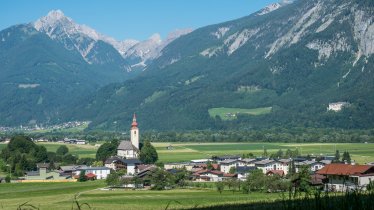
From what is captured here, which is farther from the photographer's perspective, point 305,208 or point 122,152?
point 122,152

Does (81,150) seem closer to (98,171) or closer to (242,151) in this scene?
(242,151)

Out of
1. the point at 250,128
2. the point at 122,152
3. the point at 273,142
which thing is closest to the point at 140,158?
the point at 122,152

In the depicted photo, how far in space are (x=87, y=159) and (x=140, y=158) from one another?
7449mm

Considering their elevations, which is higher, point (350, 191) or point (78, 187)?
point (350, 191)

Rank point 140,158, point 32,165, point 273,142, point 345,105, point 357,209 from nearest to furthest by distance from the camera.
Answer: point 357,209, point 32,165, point 140,158, point 273,142, point 345,105

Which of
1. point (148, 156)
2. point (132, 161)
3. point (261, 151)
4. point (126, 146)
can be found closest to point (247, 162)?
point (132, 161)

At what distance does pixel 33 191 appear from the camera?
53281mm

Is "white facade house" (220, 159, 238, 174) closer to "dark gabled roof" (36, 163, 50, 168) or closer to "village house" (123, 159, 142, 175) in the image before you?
"village house" (123, 159, 142, 175)

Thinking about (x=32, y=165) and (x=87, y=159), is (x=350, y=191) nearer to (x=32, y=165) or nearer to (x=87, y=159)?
(x=32, y=165)

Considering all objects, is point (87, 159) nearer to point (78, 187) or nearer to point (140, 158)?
point (140, 158)

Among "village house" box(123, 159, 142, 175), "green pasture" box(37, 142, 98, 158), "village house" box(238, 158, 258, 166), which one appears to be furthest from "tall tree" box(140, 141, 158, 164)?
"green pasture" box(37, 142, 98, 158)

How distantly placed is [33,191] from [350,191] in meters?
47.2

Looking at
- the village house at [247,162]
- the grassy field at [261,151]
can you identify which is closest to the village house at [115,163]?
the grassy field at [261,151]

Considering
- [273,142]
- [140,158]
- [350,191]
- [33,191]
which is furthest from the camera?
[273,142]
